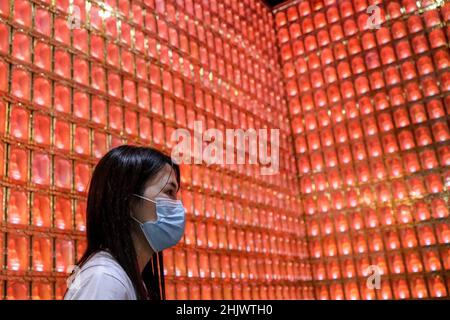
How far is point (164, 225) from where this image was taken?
192 cm

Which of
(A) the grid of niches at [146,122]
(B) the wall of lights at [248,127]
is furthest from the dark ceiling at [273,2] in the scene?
(A) the grid of niches at [146,122]

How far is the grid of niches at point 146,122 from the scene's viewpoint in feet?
15.5

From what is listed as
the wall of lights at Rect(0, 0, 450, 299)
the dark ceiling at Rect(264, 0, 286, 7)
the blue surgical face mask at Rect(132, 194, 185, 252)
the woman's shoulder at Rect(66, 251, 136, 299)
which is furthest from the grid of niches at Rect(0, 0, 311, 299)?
the woman's shoulder at Rect(66, 251, 136, 299)

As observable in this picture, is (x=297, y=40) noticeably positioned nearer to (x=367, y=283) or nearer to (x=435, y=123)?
(x=435, y=123)

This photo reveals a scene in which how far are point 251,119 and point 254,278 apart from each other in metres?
2.50

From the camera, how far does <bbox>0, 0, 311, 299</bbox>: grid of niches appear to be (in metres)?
4.72

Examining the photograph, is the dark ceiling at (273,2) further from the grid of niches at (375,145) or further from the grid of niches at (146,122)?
the grid of niches at (375,145)

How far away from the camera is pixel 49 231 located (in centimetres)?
475

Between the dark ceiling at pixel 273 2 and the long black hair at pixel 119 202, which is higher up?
the dark ceiling at pixel 273 2

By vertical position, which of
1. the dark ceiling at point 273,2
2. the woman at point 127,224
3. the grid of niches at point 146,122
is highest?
the dark ceiling at point 273,2

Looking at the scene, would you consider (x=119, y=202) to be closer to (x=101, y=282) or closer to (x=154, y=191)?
(x=154, y=191)

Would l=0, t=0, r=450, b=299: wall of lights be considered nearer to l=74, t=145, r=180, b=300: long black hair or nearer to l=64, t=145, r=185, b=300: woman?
l=64, t=145, r=185, b=300: woman

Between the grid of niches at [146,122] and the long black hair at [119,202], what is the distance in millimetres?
3043

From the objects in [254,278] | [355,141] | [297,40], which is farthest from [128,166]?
[297,40]
